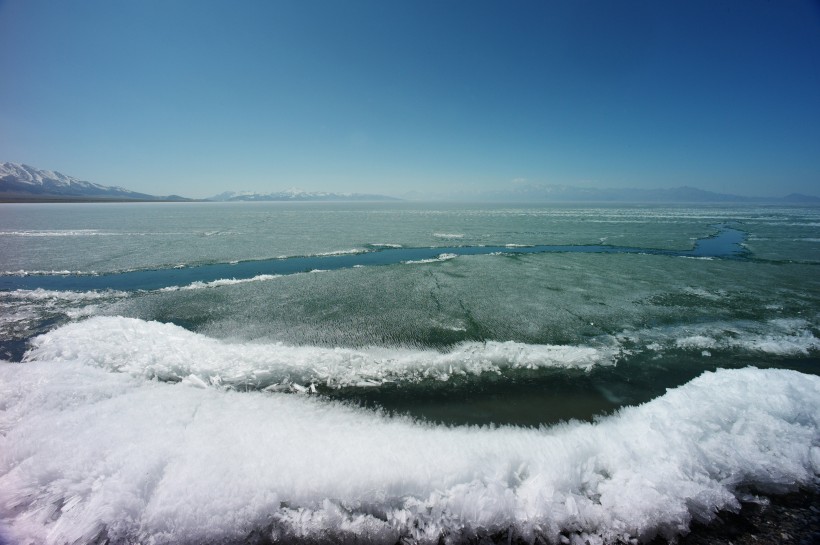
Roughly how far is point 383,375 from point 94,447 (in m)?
2.81

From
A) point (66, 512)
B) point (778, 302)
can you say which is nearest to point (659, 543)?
point (66, 512)

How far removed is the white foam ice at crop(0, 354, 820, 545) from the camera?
2.34 m

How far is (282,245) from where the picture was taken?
15195 mm

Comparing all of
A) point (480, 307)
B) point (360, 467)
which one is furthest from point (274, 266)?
point (360, 467)

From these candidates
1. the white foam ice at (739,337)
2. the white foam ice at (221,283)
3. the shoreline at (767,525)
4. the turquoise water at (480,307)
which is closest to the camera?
the shoreline at (767,525)

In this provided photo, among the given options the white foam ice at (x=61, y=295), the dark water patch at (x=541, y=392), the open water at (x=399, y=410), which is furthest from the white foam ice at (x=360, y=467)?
the white foam ice at (x=61, y=295)

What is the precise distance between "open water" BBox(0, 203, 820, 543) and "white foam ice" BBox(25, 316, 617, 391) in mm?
36

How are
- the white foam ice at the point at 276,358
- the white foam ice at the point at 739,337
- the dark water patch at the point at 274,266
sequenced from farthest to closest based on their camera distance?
the dark water patch at the point at 274,266
the white foam ice at the point at 739,337
the white foam ice at the point at 276,358

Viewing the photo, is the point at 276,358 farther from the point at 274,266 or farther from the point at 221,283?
the point at 274,266

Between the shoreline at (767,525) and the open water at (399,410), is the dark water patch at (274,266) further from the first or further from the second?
the shoreline at (767,525)

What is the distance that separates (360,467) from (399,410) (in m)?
0.95

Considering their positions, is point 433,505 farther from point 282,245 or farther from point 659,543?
point 282,245

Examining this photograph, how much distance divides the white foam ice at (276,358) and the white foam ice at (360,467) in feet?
1.47

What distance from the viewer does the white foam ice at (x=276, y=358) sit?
427 centimetres
